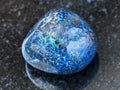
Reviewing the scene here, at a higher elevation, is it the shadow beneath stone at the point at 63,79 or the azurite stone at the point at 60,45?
the azurite stone at the point at 60,45

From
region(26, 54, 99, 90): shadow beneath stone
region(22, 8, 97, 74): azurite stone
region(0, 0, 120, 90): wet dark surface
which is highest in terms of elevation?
region(22, 8, 97, 74): azurite stone

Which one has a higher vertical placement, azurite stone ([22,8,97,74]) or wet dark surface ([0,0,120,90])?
azurite stone ([22,8,97,74])

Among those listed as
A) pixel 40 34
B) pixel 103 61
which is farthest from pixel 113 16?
pixel 40 34

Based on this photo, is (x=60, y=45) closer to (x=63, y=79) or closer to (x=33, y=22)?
(x=63, y=79)

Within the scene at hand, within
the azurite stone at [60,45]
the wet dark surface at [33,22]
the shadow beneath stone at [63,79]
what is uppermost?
the azurite stone at [60,45]

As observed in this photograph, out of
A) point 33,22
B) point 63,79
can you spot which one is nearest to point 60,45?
point 63,79
